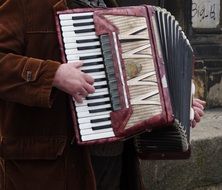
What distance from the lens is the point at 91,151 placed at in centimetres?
249

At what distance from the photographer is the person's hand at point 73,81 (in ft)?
7.34

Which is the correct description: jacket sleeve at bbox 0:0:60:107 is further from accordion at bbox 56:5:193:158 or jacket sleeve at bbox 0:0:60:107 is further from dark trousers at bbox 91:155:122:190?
dark trousers at bbox 91:155:122:190

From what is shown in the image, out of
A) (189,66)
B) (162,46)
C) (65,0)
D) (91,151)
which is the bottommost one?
(91,151)

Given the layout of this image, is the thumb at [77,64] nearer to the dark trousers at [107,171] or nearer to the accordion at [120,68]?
the accordion at [120,68]

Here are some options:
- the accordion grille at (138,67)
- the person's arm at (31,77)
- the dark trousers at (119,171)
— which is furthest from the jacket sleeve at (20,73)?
the dark trousers at (119,171)

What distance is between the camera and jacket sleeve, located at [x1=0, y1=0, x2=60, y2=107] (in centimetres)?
225

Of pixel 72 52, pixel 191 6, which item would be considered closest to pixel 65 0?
pixel 72 52

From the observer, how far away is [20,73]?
7.38 feet

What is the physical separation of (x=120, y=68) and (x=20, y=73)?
0.38 m

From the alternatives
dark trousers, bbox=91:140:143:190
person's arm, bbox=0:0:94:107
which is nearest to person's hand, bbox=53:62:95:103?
person's arm, bbox=0:0:94:107

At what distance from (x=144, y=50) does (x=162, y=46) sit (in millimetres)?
97

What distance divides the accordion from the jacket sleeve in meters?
0.10

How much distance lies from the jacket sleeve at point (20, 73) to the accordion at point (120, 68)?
10 cm

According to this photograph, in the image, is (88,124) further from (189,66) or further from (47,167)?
(189,66)
